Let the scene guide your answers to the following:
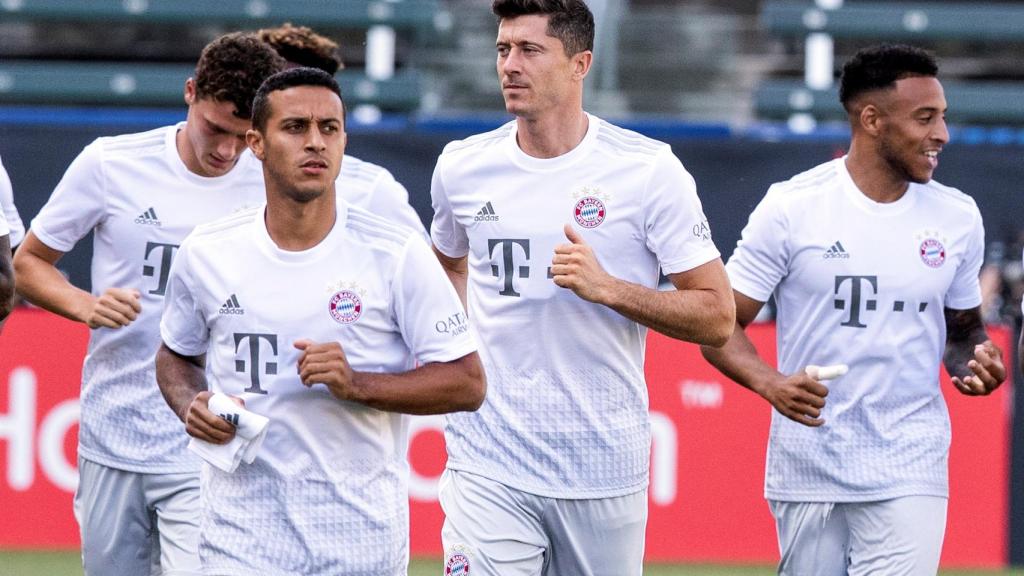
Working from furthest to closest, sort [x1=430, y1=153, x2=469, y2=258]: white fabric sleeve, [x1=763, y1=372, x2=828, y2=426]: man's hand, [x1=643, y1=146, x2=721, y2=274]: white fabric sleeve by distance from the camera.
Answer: [x1=430, y1=153, x2=469, y2=258]: white fabric sleeve
[x1=763, y1=372, x2=828, y2=426]: man's hand
[x1=643, y1=146, x2=721, y2=274]: white fabric sleeve

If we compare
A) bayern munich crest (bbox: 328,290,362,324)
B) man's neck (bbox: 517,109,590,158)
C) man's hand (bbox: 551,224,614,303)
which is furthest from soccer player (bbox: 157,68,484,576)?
man's neck (bbox: 517,109,590,158)

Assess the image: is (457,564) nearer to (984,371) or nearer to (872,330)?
(872,330)

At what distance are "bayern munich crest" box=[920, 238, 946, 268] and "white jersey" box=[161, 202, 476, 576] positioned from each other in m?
2.00

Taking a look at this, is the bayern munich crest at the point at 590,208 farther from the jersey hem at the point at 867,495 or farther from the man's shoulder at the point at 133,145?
the man's shoulder at the point at 133,145

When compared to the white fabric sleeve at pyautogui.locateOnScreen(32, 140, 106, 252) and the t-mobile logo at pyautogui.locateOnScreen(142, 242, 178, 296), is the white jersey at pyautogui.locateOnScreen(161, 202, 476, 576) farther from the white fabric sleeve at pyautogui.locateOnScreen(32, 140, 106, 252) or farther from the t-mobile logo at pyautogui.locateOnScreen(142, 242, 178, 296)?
the white fabric sleeve at pyautogui.locateOnScreen(32, 140, 106, 252)

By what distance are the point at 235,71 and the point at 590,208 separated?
137cm

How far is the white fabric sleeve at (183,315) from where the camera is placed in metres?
4.76

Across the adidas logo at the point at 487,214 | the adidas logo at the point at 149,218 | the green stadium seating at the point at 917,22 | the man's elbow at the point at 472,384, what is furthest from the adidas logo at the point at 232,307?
the green stadium seating at the point at 917,22

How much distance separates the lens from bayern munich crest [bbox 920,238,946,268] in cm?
582

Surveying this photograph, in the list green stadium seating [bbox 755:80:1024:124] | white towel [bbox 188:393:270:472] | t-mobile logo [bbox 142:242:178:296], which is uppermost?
green stadium seating [bbox 755:80:1024:124]

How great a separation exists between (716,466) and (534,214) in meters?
4.73

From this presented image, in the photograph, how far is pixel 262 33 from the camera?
22.6ft

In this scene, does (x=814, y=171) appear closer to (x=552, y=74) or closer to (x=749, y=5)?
(x=552, y=74)

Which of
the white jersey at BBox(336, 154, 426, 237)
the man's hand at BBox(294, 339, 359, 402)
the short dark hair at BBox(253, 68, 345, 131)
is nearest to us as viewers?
the man's hand at BBox(294, 339, 359, 402)
